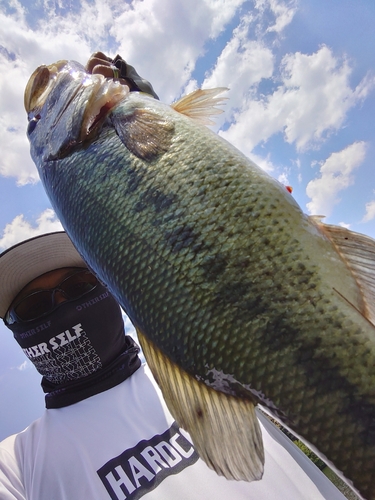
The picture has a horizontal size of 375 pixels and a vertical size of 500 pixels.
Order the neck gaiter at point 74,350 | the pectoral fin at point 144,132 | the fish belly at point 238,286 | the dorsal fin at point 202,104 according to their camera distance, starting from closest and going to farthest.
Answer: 1. the fish belly at point 238,286
2. the pectoral fin at point 144,132
3. the dorsal fin at point 202,104
4. the neck gaiter at point 74,350

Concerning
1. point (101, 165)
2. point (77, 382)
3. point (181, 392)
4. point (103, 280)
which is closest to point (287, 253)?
point (181, 392)

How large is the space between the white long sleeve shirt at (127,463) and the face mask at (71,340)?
15.2 inches

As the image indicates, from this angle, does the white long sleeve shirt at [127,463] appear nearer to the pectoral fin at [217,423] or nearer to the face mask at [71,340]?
the face mask at [71,340]

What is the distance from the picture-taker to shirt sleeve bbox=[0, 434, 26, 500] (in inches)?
86.4

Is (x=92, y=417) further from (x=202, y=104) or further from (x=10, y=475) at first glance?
(x=202, y=104)

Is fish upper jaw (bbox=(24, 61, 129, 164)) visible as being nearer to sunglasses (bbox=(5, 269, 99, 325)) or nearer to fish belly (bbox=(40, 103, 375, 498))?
fish belly (bbox=(40, 103, 375, 498))

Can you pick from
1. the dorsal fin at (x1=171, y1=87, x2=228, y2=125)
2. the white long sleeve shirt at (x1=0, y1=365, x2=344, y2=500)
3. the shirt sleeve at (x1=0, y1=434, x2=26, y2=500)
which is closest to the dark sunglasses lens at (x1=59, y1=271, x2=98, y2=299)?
the white long sleeve shirt at (x1=0, y1=365, x2=344, y2=500)

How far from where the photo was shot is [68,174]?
1955 millimetres

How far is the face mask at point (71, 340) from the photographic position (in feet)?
9.86

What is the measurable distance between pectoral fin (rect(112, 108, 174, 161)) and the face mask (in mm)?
1918

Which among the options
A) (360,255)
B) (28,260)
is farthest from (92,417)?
(360,255)

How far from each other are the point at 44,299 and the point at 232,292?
8.58 feet

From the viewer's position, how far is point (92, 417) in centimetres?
263

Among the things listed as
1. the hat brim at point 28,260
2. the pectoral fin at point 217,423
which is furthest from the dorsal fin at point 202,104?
the hat brim at point 28,260
